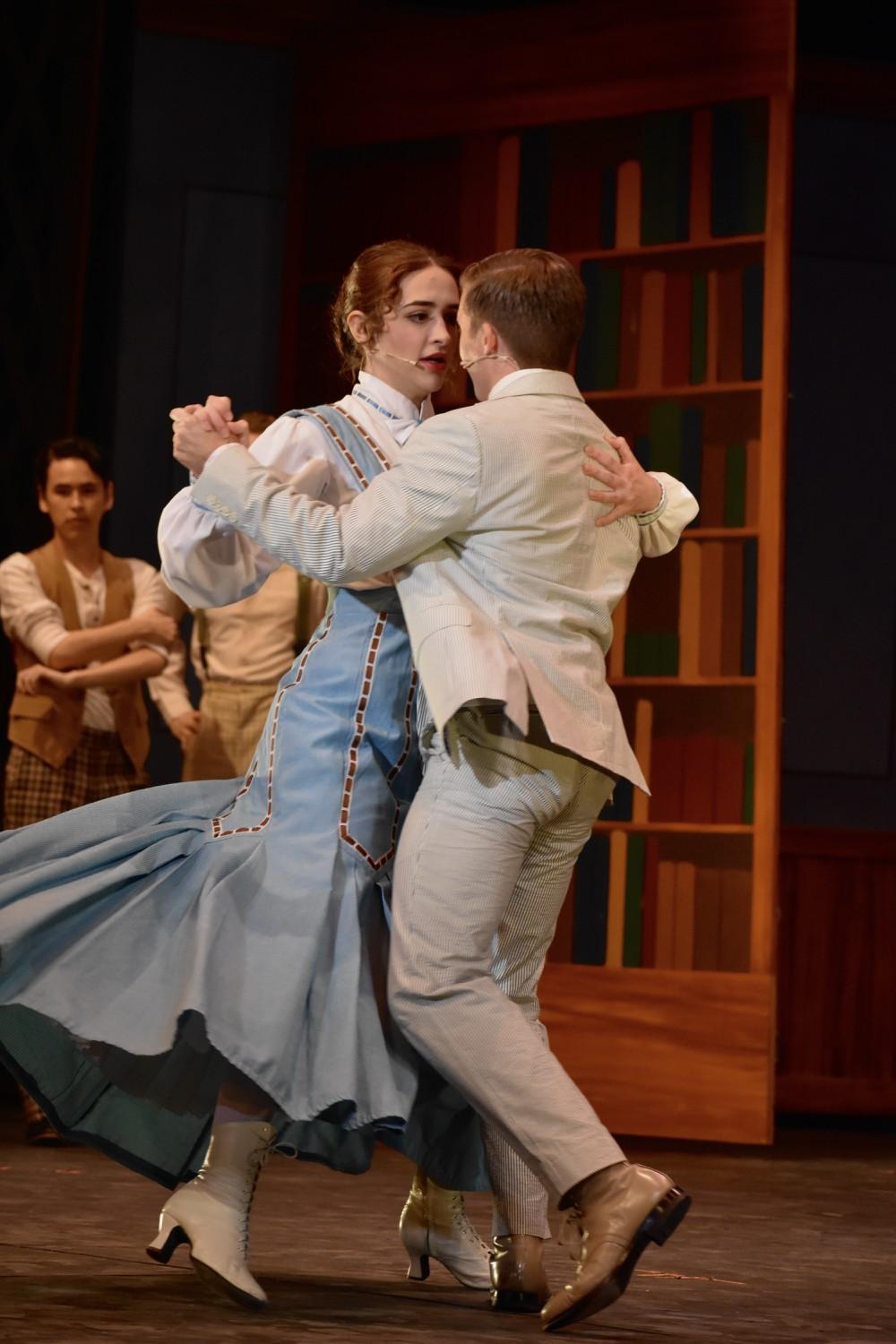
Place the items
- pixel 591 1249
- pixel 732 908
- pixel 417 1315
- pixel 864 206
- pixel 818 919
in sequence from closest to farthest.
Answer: pixel 591 1249 < pixel 417 1315 < pixel 732 908 < pixel 818 919 < pixel 864 206

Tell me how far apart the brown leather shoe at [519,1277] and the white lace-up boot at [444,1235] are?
131 millimetres

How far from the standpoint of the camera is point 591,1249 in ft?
6.26

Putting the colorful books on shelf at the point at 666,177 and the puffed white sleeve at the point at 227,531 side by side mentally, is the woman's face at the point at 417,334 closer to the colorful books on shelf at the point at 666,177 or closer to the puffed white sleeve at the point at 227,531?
the puffed white sleeve at the point at 227,531

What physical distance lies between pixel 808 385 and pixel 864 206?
0.59 metres

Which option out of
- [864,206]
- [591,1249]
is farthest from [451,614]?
[864,206]

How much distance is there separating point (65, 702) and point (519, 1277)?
217 cm

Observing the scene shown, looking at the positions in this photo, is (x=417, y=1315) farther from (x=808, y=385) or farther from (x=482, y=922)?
(x=808, y=385)

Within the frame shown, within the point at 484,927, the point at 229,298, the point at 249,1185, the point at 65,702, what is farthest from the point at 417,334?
the point at 229,298

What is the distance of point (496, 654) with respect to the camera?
2029 millimetres

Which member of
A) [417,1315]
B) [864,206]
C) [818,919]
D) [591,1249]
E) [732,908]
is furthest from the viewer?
[864,206]

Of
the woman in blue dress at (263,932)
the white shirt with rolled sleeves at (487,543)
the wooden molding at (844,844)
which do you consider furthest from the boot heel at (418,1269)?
the wooden molding at (844,844)

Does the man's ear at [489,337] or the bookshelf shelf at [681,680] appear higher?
the man's ear at [489,337]

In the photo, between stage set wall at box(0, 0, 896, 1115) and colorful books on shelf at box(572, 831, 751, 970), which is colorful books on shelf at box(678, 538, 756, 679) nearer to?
colorful books on shelf at box(572, 831, 751, 970)

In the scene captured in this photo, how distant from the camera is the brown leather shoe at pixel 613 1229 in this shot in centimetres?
189
